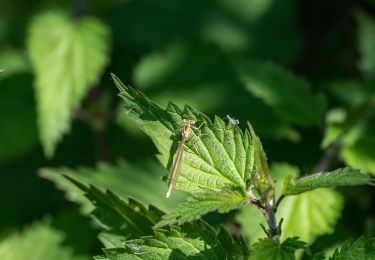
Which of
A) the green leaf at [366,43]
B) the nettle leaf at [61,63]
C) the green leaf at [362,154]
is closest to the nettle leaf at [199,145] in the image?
the green leaf at [362,154]

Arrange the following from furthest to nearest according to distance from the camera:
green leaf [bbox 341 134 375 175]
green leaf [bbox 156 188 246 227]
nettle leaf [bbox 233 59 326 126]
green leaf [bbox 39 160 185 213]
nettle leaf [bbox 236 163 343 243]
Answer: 1. green leaf [bbox 39 160 185 213]
2. nettle leaf [bbox 233 59 326 126]
3. green leaf [bbox 341 134 375 175]
4. nettle leaf [bbox 236 163 343 243]
5. green leaf [bbox 156 188 246 227]

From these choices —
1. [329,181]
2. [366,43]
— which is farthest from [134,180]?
[329,181]

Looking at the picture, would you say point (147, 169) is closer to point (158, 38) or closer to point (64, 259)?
point (64, 259)

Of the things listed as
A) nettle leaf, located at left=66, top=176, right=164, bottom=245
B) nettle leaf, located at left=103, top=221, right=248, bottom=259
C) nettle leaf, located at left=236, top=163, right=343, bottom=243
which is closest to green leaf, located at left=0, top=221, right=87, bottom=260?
nettle leaf, located at left=236, top=163, right=343, bottom=243

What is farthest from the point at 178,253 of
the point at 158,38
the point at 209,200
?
the point at 158,38

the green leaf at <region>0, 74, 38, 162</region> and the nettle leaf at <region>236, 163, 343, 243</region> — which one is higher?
the green leaf at <region>0, 74, 38, 162</region>

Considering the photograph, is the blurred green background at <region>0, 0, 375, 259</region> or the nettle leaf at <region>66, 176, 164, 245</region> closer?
the nettle leaf at <region>66, 176, 164, 245</region>

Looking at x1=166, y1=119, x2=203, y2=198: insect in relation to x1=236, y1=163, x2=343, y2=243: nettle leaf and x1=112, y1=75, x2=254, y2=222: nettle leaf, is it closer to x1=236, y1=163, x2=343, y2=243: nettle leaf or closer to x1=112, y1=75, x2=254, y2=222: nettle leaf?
x1=112, y1=75, x2=254, y2=222: nettle leaf
